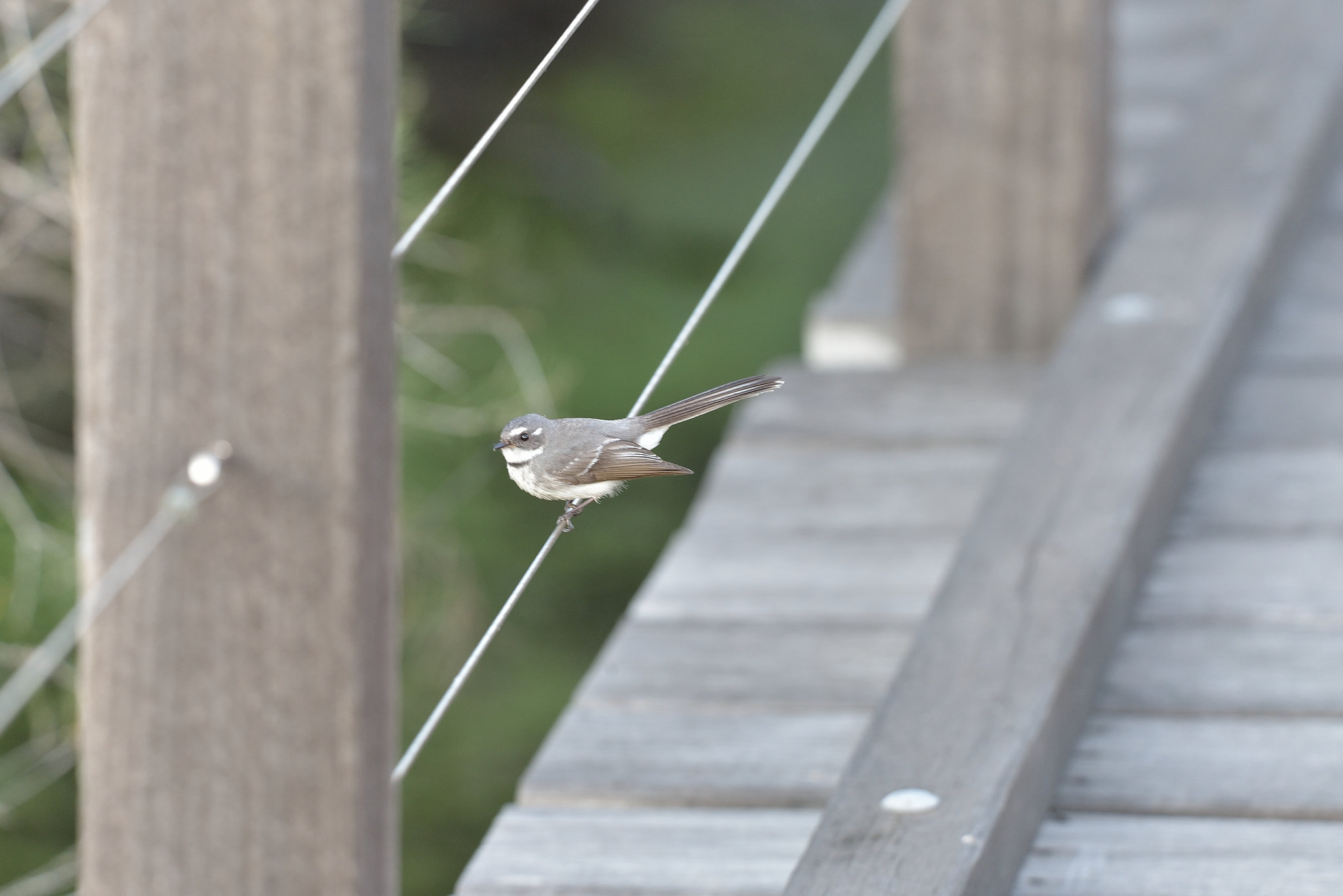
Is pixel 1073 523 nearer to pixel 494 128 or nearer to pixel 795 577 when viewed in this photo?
pixel 795 577

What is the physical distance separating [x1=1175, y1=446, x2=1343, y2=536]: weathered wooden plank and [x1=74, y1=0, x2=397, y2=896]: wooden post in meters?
0.85

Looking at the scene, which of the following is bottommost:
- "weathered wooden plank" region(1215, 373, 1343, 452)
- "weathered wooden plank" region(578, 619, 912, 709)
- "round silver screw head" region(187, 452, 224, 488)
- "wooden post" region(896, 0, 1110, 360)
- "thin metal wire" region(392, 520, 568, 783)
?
"thin metal wire" region(392, 520, 568, 783)

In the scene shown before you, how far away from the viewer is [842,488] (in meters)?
1.61

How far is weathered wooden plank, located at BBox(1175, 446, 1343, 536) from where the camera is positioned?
53.9 inches

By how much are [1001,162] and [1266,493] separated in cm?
48

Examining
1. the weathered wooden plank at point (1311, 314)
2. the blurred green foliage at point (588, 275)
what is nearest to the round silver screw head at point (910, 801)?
the weathered wooden plank at point (1311, 314)

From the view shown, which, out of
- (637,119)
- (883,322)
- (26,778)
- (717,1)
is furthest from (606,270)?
(883,322)

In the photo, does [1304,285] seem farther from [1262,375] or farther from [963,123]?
[963,123]

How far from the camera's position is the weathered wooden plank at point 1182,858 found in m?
0.96

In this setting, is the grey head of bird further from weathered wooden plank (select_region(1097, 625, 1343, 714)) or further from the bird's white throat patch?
weathered wooden plank (select_region(1097, 625, 1343, 714))

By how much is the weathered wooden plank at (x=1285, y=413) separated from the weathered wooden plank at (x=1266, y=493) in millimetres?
16

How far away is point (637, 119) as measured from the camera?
15.2ft

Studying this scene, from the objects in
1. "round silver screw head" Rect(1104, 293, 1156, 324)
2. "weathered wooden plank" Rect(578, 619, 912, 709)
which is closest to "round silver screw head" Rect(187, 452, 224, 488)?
"weathered wooden plank" Rect(578, 619, 912, 709)

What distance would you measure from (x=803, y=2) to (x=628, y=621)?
13.2 feet
